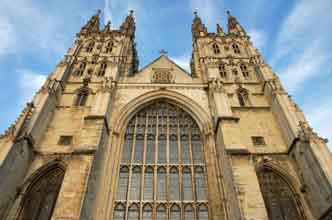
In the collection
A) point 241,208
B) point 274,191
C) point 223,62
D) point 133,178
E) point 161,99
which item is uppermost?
point 223,62

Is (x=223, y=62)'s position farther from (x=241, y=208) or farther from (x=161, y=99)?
(x=241, y=208)

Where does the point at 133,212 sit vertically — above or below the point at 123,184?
below

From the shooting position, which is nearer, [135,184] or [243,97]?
[135,184]

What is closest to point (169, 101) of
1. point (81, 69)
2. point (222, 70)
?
point (222, 70)

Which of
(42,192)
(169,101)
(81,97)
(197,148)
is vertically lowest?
(42,192)

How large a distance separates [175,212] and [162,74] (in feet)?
31.6

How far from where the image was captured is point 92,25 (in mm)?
22594

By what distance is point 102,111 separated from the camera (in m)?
11.7

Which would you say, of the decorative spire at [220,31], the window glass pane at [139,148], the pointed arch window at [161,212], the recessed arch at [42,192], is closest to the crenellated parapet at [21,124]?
the recessed arch at [42,192]

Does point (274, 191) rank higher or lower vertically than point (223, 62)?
lower

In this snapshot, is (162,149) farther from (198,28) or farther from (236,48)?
(198,28)

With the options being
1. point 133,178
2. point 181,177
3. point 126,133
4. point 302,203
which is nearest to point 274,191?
point 302,203

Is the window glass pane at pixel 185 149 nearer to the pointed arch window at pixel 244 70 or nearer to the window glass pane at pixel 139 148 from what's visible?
the window glass pane at pixel 139 148

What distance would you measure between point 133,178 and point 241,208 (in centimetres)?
502
